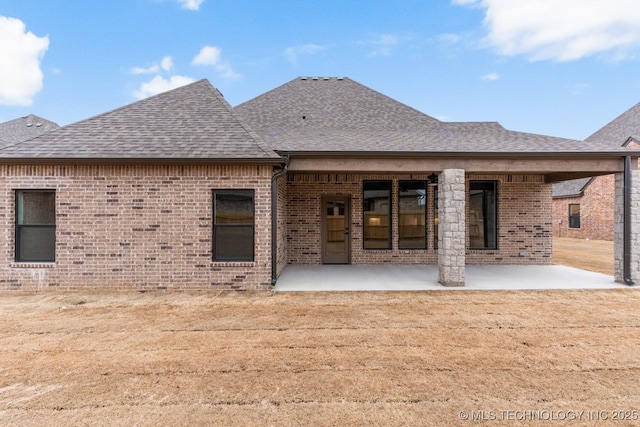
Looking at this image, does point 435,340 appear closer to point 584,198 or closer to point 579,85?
point 584,198

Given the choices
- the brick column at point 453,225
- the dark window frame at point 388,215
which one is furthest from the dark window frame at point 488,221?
the brick column at point 453,225

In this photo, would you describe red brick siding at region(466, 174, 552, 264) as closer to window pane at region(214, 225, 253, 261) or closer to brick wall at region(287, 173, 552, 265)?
brick wall at region(287, 173, 552, 265)

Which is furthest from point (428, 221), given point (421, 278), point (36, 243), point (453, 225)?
point (36, 243)

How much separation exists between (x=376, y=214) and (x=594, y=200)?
1844 centimetres

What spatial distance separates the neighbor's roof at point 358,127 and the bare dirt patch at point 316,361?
3.58m

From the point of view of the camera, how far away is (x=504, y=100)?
3869cm

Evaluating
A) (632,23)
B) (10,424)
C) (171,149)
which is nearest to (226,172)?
(171,149)

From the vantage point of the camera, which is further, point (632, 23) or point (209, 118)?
point (632, 23)

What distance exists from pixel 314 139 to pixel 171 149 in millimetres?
3474

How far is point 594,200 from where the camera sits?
19.5 m

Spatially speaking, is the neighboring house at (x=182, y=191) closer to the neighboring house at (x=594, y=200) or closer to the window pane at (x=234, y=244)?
the window pane at (x=234, y=244)

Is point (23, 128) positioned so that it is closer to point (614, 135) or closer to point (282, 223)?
point (282, 223)

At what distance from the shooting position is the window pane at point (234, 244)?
22.5ft

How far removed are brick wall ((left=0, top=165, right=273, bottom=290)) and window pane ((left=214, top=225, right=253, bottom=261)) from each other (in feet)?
0.58
